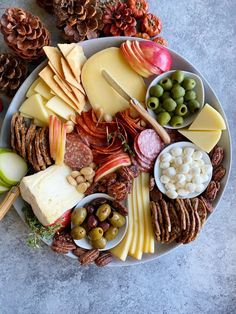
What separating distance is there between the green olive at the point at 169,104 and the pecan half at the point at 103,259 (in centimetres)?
56

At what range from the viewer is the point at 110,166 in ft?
5.74

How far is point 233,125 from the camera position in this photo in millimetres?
1963

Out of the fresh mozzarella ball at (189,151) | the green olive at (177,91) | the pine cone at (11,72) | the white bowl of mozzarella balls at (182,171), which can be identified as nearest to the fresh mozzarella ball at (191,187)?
the white bowl of mozzarella balls at (182,171)

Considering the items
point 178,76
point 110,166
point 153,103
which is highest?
point 178,76

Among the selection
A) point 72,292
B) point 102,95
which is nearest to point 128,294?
point 72,292

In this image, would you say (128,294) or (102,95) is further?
(128,294)

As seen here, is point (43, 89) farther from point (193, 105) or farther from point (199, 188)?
point (199, 188)

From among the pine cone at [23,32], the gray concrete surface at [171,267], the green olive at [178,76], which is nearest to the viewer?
the pine cone at [23,32]

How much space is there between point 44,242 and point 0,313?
0.33 m

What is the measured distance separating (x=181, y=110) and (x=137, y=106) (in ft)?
0.51

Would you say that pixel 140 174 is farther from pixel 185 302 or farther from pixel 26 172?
pixel 185 302

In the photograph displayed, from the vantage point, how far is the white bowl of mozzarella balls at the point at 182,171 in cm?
176

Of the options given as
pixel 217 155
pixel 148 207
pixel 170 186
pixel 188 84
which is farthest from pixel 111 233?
pixel 188 84

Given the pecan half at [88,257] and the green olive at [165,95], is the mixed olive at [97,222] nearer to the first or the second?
the pecan half at [88,257]
